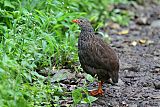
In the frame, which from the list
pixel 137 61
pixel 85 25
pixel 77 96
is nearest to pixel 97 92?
pixel 77 96

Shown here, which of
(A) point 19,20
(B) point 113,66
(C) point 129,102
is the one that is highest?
(A) point 19,20

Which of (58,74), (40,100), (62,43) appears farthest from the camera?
(62,43)

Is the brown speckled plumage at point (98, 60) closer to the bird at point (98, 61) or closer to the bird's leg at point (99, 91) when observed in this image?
the bird at point (98, 61)

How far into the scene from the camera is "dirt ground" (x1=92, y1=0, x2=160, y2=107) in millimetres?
6363

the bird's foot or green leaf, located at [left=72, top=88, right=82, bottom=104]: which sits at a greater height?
green leaf, located at [left=72, top=88, right=82, bottom=104]

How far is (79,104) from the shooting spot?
5.88m

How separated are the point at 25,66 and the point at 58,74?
1032mm

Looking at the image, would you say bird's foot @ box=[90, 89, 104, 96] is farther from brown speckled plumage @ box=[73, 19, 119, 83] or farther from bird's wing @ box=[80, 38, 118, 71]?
bird's wing @ box=[80, 38, 118, 71]

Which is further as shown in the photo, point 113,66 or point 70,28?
point 70,28

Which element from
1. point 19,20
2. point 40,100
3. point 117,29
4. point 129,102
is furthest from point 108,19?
point 40,100

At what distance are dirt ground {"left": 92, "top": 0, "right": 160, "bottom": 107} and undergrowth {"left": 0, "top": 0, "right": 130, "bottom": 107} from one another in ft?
2.42

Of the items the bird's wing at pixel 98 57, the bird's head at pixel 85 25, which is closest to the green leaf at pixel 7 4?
the bird's head at pixel 85 25

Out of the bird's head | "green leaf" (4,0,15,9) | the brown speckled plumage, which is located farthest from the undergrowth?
the bird's head

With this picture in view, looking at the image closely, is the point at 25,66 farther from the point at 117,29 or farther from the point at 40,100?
the point at 117,29
